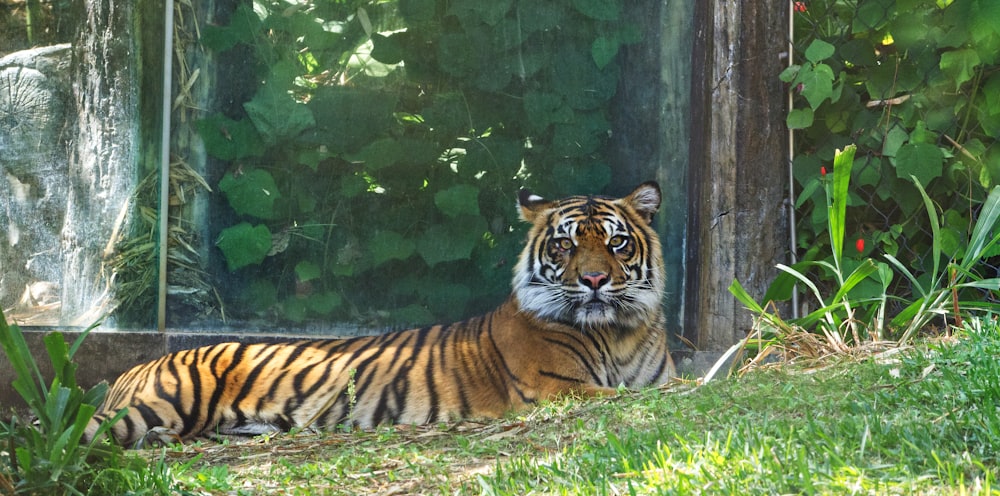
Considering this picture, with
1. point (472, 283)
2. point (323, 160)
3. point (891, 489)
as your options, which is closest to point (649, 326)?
point (472, 283)

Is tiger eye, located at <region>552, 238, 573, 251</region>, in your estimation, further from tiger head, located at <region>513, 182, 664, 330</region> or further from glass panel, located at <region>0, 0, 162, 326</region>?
glass panel, located at <region>0, 0, 162, 326</region>

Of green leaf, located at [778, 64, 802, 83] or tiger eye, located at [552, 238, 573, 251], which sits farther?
green leaf, located at [778, 64, 802, 83]

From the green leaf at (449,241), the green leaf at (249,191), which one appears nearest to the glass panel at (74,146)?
the green leaf at (249,191)

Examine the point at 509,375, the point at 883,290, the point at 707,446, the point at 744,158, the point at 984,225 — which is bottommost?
the point at 509,375

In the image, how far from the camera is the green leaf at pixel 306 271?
572 cm

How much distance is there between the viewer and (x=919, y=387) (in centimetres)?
322

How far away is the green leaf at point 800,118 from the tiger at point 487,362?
0.85 meters

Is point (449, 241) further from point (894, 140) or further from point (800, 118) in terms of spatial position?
point (894, 140)

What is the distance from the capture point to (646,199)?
539 cm

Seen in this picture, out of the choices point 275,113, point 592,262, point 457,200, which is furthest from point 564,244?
point 275,113

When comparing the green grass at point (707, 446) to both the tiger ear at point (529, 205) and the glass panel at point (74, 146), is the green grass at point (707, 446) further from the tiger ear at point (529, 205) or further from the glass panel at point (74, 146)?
the glass panel at point (74, 146)

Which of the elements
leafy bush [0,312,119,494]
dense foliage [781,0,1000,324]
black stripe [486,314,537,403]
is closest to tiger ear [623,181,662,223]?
dense foliage [781,0,1000,324]

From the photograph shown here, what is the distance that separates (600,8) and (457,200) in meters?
1.43

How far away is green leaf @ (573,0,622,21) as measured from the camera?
19.3 feet
